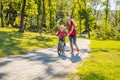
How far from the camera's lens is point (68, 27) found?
1585cm

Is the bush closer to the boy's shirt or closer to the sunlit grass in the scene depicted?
the sunlit grass

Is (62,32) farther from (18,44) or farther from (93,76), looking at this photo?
(93,76)

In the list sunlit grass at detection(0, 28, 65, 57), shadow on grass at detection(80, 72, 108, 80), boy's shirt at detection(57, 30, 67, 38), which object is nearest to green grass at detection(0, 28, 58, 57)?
sunlit grass at detection(0, 28, 65, 57)

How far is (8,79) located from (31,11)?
43.1m

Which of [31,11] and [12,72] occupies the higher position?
[31,11]

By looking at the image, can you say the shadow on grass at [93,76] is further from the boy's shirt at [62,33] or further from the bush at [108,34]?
the bush at [108,34]

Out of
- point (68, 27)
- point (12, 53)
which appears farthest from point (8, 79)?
point (68, 27)

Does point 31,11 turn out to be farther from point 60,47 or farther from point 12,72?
point 12,72

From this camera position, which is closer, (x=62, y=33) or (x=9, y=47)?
(x=62, y=33)

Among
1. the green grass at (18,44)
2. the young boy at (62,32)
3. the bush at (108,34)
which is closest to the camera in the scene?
the young boy at (62,32)

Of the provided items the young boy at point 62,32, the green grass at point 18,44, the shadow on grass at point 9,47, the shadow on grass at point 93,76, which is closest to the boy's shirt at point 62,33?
the young boy at point 62,32

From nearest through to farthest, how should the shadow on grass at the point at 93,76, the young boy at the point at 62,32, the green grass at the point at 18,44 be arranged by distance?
the shadow on grass at the point at 93,76, the young boy at the point at 62,32, the green grass at the point at 18,44

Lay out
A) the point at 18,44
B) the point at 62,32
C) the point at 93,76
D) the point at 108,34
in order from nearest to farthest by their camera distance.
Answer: the point at 93,76 < the point at 62,32 < the point at 18,44 < the point at 108,34

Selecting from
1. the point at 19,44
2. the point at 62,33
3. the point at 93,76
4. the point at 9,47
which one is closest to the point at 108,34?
the point at 19,44
